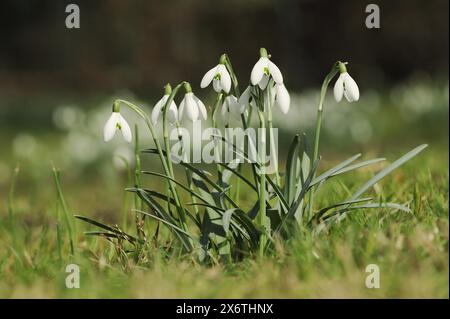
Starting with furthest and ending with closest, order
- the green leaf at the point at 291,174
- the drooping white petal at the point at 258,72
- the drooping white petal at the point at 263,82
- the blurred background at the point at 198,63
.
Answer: the blurred background at the point at 198,63, the green leaf at the point at 291,174, the drooping white petal at the point at 263,82, the drooping white petal at the point at 258,72

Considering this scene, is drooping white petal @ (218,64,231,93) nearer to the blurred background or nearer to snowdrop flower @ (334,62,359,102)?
snowdrop flower @ (334,62,359,102)

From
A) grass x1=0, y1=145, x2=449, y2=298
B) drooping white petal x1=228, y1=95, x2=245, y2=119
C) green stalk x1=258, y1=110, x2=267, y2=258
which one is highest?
drooping white petal x1=228, y1=95, x2=245, y2=119

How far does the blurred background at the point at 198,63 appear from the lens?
22.0 ft

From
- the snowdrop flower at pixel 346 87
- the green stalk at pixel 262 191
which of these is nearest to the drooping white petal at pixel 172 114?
the green stalk at pixel 262 191

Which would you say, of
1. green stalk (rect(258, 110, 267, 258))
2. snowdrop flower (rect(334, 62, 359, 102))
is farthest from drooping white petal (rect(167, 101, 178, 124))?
snowdrop flower (rect(334, 62, 359, 102))

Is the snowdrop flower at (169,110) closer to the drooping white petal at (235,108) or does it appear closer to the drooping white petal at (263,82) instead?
the drooping white petal at (235,108)

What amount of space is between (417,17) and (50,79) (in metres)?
5.92

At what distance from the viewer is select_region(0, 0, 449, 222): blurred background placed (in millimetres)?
6719

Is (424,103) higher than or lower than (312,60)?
lower

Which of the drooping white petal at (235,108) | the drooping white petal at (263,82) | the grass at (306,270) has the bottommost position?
the grass at (306,270)

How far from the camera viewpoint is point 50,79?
40.7ft

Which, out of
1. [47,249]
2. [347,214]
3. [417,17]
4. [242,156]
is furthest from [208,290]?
[417,17]
